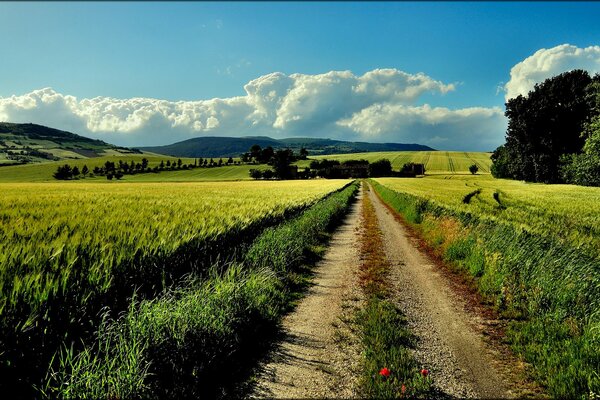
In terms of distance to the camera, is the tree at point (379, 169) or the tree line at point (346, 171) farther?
the tree at point (379, 169)

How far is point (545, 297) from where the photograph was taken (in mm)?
6492

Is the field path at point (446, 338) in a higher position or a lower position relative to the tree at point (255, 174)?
lower

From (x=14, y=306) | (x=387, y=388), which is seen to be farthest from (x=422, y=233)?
(x=14, y=306)

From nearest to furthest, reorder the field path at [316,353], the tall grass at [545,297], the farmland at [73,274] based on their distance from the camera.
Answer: the farmland at [73,274]
the field path at [316,353]
the tall grass at [545,297]

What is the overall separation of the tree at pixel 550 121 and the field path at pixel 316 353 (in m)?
63.9

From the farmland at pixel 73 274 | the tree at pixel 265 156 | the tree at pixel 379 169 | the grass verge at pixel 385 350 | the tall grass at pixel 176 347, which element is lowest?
the grass verge at pixel 385 350

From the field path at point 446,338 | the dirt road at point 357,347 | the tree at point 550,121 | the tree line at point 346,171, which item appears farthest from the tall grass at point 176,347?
the tree line at point 346,171

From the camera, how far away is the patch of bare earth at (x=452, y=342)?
172 inches

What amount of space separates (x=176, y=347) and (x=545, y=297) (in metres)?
7.10

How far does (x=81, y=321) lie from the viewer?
4.33 metres

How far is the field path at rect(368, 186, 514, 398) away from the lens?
173 inches

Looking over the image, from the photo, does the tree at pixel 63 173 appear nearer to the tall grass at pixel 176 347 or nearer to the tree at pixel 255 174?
the tree at pixel 255 174

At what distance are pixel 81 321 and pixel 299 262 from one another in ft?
23.2

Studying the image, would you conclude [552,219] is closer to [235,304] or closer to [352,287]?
[352,287]
